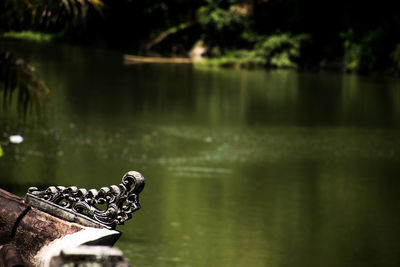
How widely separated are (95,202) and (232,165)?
9.52 meters

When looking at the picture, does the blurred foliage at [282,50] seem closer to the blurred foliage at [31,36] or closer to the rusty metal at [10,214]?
the blurred foliage at [31,36]

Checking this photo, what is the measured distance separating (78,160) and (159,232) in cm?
389

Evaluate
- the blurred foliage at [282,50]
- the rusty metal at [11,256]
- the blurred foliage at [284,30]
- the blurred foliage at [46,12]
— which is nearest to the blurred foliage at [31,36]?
the blurred foliage at [284,30]

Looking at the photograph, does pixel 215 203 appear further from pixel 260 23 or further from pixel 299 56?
pixel 260 23

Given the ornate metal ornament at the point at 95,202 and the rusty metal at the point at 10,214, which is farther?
the rusty metal at the point at 10,214

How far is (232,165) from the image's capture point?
12.7 meters

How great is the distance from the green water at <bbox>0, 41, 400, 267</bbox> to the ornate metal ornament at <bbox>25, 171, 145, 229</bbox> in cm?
438

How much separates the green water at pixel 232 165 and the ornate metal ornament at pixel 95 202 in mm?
4379

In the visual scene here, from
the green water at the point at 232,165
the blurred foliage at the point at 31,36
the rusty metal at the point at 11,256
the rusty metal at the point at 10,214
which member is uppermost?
the blurred foliage at the point at 31,36

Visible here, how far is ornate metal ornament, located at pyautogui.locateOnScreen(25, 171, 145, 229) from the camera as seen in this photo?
3.19 m

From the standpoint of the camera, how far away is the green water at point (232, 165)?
852cm

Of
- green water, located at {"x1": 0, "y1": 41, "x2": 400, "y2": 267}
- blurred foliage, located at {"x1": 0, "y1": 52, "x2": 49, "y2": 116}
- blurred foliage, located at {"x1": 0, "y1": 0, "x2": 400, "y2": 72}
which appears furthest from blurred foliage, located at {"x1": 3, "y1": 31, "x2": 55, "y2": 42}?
blurred foliage, located at {"x1": 0, "y1": 52, "x2": 49, "y2": 116}

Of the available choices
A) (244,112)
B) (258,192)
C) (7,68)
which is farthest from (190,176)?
(244,112)

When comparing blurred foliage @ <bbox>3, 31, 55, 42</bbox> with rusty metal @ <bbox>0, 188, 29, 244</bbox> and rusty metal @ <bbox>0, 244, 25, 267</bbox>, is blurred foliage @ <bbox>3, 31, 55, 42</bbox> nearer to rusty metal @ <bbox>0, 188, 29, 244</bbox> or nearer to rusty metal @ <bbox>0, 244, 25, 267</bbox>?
rusty metal @ <bbox>0, 188, 29, 244</bbox>
